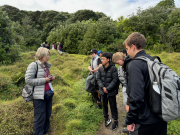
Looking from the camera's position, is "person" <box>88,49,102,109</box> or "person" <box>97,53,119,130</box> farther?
"person" <box>88,49,102,109</box>

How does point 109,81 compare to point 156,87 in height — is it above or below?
below

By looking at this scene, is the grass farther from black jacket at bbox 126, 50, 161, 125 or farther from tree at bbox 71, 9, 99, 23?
tree at bbox 71, 9, 99, 23

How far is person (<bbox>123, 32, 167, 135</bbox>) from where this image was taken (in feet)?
4.68

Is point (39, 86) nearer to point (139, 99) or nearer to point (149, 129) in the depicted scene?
point (139, 99)

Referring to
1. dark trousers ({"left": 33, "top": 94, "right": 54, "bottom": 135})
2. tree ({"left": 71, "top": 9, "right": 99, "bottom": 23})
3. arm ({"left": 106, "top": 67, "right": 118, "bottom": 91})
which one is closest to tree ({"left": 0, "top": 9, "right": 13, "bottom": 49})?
dark trousers ({"left": 33, "top": 94, "right": 54, "bottom": 135})

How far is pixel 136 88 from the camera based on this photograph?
4.67ft

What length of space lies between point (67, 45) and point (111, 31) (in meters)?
7.34

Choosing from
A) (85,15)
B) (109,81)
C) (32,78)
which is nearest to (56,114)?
(32,78)

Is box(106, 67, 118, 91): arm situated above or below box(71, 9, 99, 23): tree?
below

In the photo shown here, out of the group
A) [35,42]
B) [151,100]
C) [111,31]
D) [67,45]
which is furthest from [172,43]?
[35,42]

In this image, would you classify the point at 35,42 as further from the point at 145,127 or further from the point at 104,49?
the point at 145,127

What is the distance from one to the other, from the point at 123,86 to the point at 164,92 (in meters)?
1.59

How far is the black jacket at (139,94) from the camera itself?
55.9 inches

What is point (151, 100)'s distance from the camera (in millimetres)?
1422
